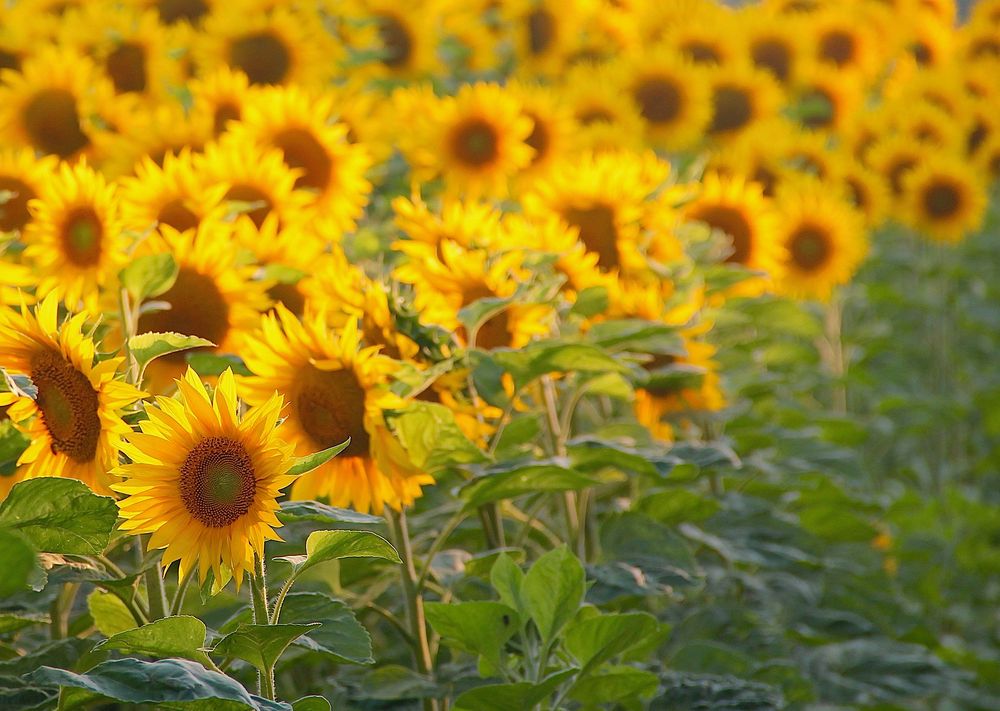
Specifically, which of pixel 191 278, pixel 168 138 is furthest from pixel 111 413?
pixel 168 138

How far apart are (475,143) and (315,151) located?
0.65 metres

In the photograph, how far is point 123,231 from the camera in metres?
2.18

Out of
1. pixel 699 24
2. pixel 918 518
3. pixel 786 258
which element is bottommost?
pixel 918 518

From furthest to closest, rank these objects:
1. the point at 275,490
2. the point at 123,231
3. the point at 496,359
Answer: the point at 123,231 < the point at 496,359 < the point at 275,490

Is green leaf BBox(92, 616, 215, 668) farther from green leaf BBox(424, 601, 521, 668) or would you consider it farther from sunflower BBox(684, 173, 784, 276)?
sunflower BBox(684, 173, 784, 276)

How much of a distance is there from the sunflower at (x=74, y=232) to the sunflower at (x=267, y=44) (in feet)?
4.73

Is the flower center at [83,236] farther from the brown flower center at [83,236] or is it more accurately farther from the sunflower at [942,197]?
the sunflower at [942,197]

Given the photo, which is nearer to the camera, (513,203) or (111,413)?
(111,413)

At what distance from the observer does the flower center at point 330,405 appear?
1753mm

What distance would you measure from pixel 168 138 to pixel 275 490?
1680mm

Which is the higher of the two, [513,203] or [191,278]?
[191,278]

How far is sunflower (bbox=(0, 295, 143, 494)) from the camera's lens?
1.47 metres

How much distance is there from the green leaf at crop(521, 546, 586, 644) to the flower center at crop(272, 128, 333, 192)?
1.34 m

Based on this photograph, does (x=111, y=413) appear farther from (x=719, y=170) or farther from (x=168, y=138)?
(x=719, y=170)
